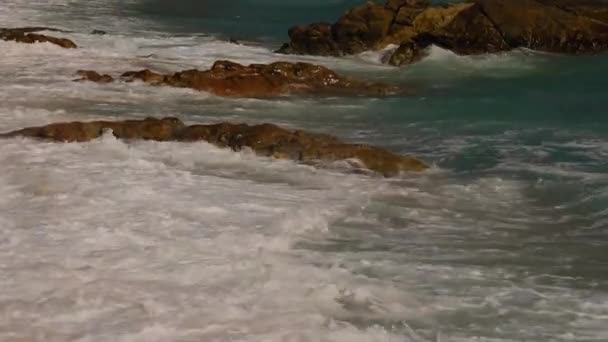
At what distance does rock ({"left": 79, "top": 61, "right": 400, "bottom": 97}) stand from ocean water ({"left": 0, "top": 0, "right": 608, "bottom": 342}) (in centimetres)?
86

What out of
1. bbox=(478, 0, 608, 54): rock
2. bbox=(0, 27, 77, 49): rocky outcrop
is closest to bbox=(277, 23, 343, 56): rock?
bbox=(478, 0, 608, 54): rock

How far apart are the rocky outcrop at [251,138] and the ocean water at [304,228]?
0.31 metres

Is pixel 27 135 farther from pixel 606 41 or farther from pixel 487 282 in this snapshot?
pixel 606 41

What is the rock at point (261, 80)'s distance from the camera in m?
19.9

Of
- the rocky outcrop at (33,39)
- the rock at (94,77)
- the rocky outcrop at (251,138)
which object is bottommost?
the rock at (94,77)

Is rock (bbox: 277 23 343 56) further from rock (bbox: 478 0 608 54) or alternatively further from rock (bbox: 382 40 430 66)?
rock (bbox: 478 0 608 54)

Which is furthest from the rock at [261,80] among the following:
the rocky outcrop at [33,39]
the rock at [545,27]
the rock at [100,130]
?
the rock at [545,27]

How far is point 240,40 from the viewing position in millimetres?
32625

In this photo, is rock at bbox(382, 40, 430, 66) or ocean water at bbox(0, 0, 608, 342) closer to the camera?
ocean water at bbox(0, 0, 608, 342)

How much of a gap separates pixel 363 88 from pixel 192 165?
29.5ft

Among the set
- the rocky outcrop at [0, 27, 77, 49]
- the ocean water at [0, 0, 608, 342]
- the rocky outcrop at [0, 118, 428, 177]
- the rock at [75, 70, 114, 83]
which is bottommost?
the rock at [75, 70, 114, 83]

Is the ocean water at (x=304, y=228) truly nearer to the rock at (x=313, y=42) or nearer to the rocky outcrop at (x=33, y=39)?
the rocky outcrop at (x=33, y=39)

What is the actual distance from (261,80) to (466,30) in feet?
29.2

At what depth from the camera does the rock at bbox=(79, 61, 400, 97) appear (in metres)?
19.9
